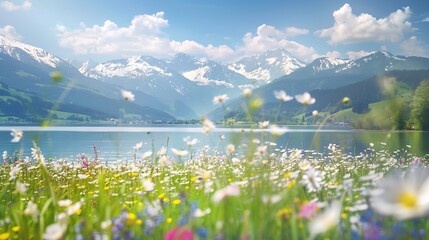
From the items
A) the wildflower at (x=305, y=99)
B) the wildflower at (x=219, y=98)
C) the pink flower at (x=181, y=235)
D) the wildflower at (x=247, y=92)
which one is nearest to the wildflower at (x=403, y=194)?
the pink flower at (x=181, y=235)

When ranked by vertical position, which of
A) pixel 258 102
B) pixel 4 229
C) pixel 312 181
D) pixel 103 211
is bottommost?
pixel 4 229

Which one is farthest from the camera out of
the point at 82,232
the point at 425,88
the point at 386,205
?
the point at 425,88

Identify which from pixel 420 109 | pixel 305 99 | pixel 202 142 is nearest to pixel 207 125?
pixel 305 99

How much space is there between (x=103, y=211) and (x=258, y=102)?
76.4 inches

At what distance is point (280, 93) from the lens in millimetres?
5262

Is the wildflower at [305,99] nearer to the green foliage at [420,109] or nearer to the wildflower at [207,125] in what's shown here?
the wildflower at [207,125]

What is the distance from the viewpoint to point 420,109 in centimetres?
9019

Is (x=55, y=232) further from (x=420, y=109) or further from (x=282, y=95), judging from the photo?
(x=420, y=109)

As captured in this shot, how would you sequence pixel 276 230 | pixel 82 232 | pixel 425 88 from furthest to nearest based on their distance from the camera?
pixel 425 88, pixel 82 232, pixel 276 230

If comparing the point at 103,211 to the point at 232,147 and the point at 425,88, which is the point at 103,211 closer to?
the point at 232,147

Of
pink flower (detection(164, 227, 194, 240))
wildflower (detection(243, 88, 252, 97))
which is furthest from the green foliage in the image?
pink flower (detection(164, 227, 194, 240))

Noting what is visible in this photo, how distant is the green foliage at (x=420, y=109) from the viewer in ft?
291

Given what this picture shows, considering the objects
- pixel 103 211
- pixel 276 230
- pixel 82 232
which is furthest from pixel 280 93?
pixel 82 232

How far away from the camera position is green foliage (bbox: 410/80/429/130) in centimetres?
8862
